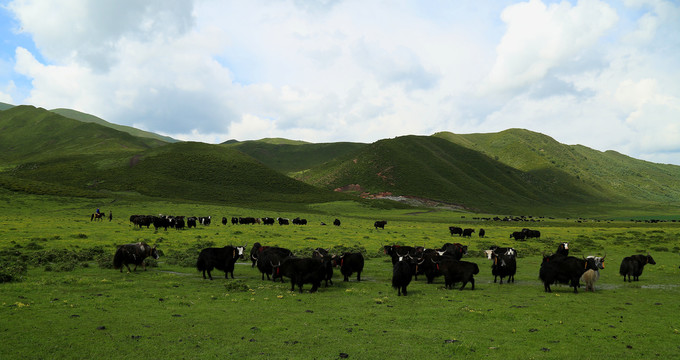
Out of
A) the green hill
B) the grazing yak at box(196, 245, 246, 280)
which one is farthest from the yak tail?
the green hill

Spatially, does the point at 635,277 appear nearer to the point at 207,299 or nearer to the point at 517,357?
the point at 517,357

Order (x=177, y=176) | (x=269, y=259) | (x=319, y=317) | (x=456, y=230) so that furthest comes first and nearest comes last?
(x=177, y=176)
(x=456, y=230)
(x=269, y=259)
(x=319, y=317)

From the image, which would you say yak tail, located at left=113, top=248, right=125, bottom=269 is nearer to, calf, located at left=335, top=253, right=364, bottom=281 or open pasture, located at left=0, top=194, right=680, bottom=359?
open pasture, located at left=0, top=194, right=680, bottom=359

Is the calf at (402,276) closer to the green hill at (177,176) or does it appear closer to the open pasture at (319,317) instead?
the open pasture at (319,317)

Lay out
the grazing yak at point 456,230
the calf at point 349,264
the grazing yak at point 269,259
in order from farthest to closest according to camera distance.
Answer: the grazing yak at point 456,230, the calf at point 349,264, the grazing yak at point 269,259

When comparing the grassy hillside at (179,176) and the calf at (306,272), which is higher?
the grassy hillside at (179,176)

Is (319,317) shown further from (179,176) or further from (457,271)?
(179,176)

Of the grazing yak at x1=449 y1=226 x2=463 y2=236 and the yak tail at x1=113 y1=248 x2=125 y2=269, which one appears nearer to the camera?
the yak tail at x1=113 y1=248 x2=125 y2=269

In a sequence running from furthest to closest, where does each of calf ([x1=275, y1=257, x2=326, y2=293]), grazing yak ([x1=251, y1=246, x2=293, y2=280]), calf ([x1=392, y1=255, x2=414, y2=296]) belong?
grazing yak ([x1=251, y1=246, x2=293, y2=280])
calf ([x1=275, y1=257, x2=326, y2=293])
calf ([x1=392, y1=255, x2=414, y2=296])

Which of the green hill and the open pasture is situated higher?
the green hill

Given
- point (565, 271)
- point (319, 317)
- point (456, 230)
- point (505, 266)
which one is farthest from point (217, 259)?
point (456, 230)

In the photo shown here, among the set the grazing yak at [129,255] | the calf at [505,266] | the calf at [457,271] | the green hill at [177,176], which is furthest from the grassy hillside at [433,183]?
the grazing yak at [129,255]

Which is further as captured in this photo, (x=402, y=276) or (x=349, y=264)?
(x=349, y=264)

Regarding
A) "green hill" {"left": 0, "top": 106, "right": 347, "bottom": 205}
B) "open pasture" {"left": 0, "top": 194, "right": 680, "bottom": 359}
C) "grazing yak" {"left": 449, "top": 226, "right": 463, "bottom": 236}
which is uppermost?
"green hill" {"left": 0, "top": 106, "right": 347, "bottom": 205}
